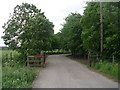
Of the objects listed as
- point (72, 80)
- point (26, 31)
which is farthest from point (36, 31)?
point (72, 80)

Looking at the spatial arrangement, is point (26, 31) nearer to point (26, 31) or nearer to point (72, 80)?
point (26, 31)

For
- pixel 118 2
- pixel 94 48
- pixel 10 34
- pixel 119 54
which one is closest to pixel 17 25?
pixel 10 34

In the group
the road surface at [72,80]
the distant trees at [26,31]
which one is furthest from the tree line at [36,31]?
the road surface at [72,80]

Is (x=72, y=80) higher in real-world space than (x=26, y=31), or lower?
lower

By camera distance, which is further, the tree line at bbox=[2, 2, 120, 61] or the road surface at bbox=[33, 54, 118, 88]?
the tree line at bbox=[2, 2, 120, 61]

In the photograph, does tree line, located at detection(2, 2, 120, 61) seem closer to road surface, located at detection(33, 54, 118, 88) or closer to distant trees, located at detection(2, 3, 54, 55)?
distant trees, located at detection(2, 3, 54, 55)

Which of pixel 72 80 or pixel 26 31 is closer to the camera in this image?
pixel 72 80

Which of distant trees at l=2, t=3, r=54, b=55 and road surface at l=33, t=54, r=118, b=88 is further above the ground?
distant trees at l=2, t=3, r=54, b=55

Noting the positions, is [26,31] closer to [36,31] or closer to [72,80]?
[36,31]

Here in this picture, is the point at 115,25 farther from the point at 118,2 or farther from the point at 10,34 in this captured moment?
the point at 10,34

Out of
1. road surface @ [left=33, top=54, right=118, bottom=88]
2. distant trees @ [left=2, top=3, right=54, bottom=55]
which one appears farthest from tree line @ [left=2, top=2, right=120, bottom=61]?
road surface @ [left=33, top=54, right=118, bottom=88]

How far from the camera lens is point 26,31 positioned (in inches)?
954

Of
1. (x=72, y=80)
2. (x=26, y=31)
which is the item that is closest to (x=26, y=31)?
(x=26, y=31)

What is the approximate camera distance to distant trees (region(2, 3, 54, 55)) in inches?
943
